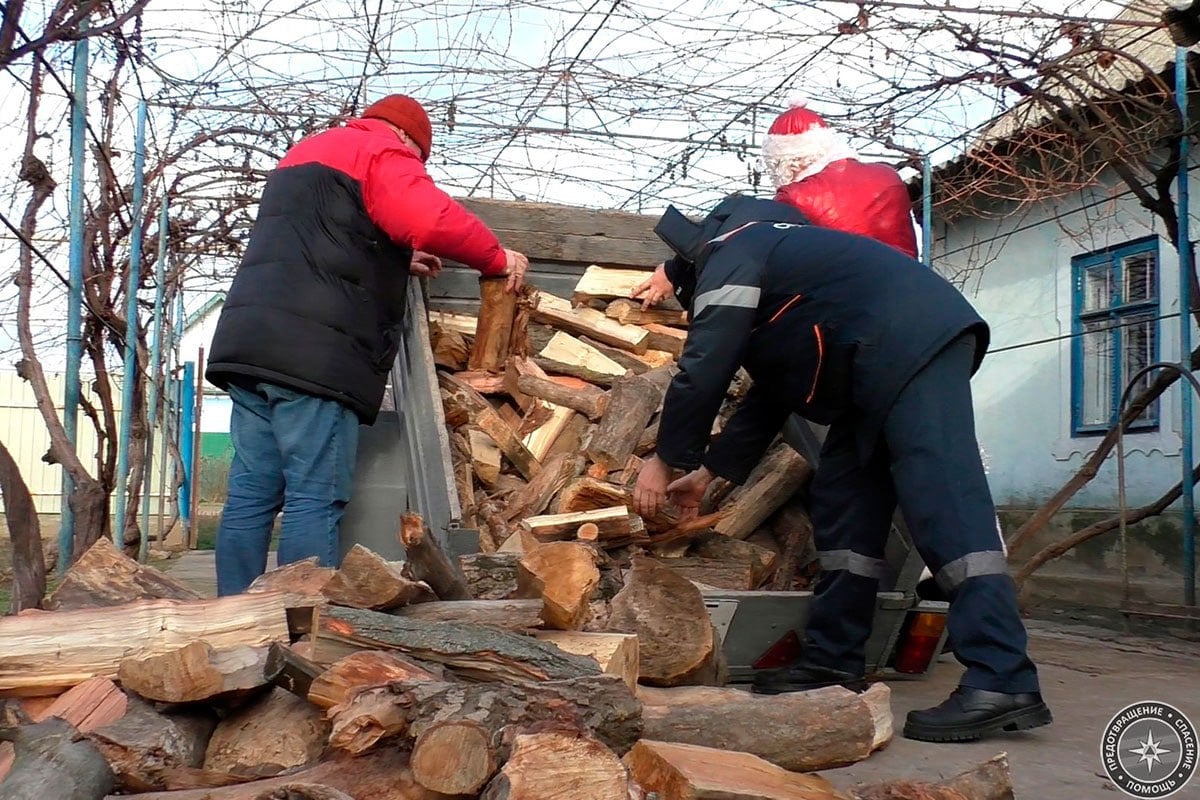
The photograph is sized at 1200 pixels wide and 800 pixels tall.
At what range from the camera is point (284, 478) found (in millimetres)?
3352

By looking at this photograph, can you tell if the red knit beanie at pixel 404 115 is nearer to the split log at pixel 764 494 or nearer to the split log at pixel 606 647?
the split log at pixel 764 494

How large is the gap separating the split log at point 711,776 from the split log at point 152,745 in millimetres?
789

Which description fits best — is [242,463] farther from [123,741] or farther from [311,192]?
[123,741]

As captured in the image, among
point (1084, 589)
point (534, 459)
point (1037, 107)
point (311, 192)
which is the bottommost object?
point (1084, 589)

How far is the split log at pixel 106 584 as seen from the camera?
7.51 ft

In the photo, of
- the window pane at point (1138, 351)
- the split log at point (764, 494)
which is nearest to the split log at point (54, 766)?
the split log at point (764, 494)

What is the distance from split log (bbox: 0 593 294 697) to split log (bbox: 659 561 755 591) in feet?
5.10

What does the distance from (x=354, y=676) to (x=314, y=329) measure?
1.66 metres

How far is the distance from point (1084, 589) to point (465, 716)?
24.9ft

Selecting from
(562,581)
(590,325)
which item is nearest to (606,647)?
(562,581)

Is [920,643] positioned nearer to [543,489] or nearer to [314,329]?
[543,489]

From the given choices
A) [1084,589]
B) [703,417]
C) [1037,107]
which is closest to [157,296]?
[703,417]

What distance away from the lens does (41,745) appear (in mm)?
1630

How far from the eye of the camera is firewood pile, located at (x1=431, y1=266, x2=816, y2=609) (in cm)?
334
